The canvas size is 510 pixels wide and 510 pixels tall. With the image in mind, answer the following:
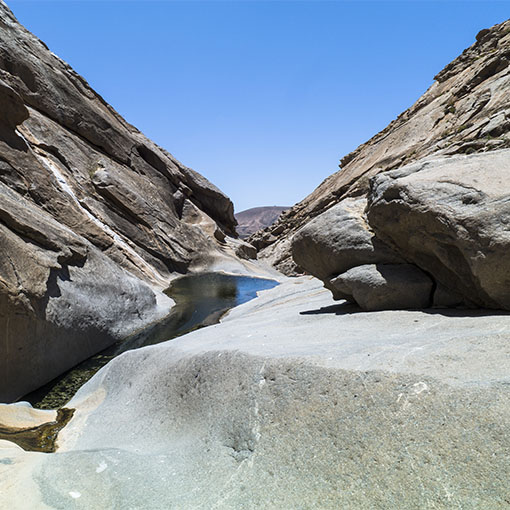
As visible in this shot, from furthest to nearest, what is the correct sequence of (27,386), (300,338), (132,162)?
(132,162), (27,386), (300,338)

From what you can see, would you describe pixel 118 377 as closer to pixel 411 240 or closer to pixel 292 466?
pixel 292 466

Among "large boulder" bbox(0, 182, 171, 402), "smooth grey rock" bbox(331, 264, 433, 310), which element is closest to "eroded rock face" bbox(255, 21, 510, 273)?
"smooth grey rock" bbox(331, 264, 433, 310)

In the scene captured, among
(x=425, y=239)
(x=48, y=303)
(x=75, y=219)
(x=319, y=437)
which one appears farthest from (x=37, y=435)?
(x=75, y=219)

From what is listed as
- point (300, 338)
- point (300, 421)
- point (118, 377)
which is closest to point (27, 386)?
point (118, 377)

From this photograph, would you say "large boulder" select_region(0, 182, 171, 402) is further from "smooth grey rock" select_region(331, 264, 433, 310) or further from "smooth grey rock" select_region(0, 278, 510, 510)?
"smooth grey rock" select_region(331, 264, 433, 310)

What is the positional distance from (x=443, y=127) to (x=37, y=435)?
2844cm

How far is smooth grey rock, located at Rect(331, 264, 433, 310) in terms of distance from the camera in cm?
577

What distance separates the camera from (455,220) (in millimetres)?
4664

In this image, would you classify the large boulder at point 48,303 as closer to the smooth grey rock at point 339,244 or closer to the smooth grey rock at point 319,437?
the smooth grey rock at point 319,437

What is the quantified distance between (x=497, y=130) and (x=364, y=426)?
20.0m

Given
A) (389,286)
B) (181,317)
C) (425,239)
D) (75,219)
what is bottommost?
(181,317)

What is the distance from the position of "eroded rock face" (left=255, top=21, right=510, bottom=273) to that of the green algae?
15.2 m

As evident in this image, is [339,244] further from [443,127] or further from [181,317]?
[443,127]

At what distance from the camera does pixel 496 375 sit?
112 inches
